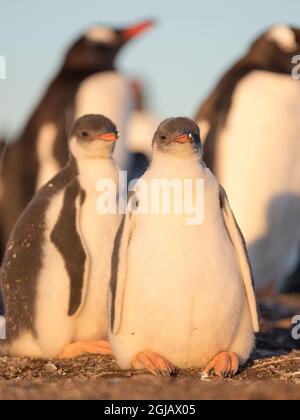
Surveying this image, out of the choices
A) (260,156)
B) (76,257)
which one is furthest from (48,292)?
(260,156)

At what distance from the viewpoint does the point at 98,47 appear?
13539 millimetres

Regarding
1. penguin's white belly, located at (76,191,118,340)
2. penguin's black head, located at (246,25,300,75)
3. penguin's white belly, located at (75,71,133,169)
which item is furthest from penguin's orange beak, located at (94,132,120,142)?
penguin's white belly, located at (75,71,133,169)

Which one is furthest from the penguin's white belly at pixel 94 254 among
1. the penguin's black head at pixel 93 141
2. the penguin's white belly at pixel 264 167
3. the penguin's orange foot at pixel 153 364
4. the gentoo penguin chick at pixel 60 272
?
the penguin's white belly at pixel 264 167

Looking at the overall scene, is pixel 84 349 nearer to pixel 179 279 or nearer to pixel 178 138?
pixel 179 279

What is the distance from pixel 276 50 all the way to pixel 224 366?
19.9 ft

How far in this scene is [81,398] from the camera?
16.0 ft

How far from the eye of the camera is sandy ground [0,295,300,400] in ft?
16.2

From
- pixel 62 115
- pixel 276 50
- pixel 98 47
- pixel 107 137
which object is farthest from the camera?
pixel 98 47

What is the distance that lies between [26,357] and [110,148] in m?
1.27

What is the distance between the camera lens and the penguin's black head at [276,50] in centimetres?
1132

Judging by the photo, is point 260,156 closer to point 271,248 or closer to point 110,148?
point 271,248

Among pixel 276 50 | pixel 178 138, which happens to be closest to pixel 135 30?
pixel 276 50

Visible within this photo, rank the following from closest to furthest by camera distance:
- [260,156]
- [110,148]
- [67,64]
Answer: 1. [110,148]
2. [260,156]
3. [67,64]

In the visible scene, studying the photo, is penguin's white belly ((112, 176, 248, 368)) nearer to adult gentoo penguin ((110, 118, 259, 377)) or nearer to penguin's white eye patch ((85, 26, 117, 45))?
adult gentoo penguin ((110, 118, 259, 377))
